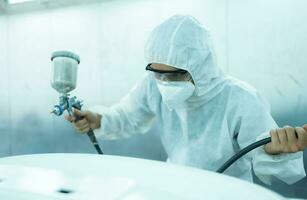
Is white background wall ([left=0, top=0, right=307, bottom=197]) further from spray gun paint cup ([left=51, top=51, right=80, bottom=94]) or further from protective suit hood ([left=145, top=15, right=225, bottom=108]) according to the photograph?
spray gun paint cup ([left=51, top=51, right=80, bottom=94])

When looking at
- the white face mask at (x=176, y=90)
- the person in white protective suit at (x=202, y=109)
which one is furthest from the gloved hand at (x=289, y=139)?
the white face mask at (x=176, y=90)

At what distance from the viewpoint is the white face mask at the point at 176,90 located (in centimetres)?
118

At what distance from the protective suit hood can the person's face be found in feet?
0.06

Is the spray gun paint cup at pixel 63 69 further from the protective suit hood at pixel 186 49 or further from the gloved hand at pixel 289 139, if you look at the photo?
the gloved hand at pixel 289 139

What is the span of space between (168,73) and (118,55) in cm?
73

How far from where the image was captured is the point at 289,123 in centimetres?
159

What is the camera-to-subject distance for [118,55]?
6.15 feet

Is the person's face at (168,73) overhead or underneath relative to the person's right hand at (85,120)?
overhead

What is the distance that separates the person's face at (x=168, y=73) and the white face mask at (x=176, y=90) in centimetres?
2

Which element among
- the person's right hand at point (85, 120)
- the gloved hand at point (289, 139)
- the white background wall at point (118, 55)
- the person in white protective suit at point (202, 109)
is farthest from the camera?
the white background wall at point (118, 55)

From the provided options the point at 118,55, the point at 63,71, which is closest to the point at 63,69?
the point at 63,71

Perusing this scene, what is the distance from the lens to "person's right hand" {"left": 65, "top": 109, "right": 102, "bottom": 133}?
1376 millimetres

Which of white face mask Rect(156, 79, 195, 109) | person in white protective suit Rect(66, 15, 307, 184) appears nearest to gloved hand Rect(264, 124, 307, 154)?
person in white protective suit Rect(66, 15, 307, 184)

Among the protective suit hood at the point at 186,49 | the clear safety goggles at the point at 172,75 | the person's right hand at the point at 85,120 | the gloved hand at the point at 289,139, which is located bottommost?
the person's right hand at the point at 85,120
